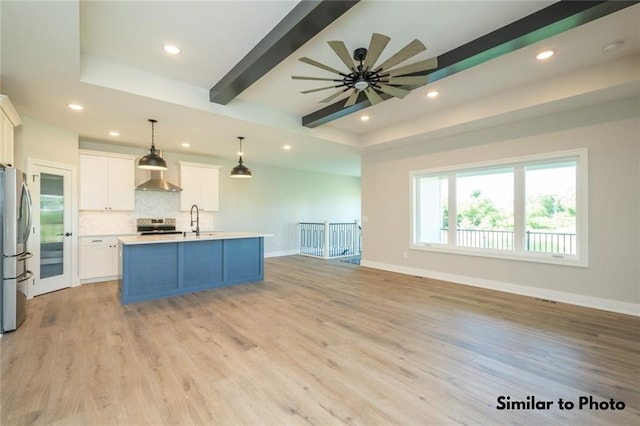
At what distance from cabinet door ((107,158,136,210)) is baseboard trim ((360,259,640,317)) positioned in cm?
598

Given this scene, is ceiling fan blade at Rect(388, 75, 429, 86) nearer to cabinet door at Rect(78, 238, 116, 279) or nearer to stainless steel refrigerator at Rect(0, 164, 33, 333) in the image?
stainless steel refrigerator at Rect(0, 164, 33, 333)

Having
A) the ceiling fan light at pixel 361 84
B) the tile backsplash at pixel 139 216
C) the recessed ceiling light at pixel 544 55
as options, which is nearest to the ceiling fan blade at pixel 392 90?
the ceiling fan light at pixel 361 84

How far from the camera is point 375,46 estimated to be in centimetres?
238

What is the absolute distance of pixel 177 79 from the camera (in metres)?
3.85

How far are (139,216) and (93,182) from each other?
1.17 meters

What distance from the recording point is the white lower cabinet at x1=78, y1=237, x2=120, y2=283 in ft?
17.3

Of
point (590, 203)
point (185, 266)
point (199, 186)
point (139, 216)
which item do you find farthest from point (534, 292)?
point (139, 216)

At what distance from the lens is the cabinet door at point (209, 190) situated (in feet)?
23.2

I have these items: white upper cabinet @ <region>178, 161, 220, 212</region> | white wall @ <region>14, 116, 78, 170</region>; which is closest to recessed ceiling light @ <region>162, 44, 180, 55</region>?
white wall @ <region>14, 116, 78, 170</region>

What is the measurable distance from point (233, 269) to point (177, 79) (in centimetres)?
322

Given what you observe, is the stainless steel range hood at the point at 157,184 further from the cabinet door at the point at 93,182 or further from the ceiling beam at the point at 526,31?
the ceiling beam at the point at 526,31

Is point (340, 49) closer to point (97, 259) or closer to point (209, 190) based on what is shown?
point (209, 190)

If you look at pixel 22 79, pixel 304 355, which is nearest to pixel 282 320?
pixel 304 355

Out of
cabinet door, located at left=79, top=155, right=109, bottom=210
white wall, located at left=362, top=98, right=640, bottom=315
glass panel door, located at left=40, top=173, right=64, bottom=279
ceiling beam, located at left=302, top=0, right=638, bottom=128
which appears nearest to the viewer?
ceiling beam, located at left=302, top=0, right=638, bottom=128
